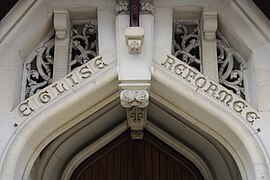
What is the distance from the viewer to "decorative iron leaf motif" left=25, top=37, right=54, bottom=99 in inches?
162

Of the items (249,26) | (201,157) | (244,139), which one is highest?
(249,26)

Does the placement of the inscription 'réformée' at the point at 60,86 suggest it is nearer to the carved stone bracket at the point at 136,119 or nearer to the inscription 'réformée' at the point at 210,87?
the inscription 'réformée' at the point at 210,87

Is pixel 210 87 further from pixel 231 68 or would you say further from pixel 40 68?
pixel 40 68

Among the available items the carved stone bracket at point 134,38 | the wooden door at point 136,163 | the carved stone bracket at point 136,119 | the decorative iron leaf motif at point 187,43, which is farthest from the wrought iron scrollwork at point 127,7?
the wooden door at point 136,163

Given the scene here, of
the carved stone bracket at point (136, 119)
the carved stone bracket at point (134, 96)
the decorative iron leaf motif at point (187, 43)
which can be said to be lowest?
the carved stone bracket at point (134, 96)

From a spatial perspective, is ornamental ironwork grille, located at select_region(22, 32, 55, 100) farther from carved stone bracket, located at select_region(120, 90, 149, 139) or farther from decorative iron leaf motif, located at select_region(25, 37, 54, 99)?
carved stone bracket, located at select_region(120, 90, 149, 139)

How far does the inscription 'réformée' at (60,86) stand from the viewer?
12.8 feet

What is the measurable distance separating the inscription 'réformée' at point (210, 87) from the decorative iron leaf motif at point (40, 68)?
3.05ft

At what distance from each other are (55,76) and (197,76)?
1.09 m

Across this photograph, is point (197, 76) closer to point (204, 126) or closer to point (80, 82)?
point (204, 126)

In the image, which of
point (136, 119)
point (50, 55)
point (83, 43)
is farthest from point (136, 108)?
point (50, 55)

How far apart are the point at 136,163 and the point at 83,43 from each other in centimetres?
151

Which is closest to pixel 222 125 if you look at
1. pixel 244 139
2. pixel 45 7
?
pixel 244 139

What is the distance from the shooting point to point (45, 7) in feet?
13.9
